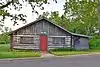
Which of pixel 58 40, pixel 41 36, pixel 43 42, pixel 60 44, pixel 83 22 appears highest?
pixel 83 22

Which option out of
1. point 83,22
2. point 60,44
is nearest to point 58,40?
point 60,44

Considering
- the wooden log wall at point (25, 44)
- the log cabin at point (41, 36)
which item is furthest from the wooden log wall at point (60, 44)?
the wooden log wall at point (25, 44)

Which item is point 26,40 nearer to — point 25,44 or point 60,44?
point 25,44

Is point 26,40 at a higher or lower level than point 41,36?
lower

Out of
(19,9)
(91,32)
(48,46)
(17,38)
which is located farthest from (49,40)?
(91,32)

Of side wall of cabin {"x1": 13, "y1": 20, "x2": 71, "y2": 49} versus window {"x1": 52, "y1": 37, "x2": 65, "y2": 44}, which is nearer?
side wall of cabin {"x1": 13, "y1": 20, "x2": 71, "y2": 49}

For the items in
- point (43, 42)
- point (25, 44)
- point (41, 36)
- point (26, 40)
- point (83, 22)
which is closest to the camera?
point (25, 44)

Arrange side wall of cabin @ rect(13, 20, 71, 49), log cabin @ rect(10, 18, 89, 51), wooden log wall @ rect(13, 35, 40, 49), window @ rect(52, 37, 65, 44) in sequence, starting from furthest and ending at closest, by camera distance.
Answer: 1. window @ rect(52, 37, 65, 44)
2. side wall of cabin @ rect(13, 20, 71, 49)
3. log cabin @ rect(10, 18, 89, 51)
4. wooden log wall @ rect(13, 35, 40, 49)

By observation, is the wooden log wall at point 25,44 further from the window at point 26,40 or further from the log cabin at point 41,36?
the window at point 26,40

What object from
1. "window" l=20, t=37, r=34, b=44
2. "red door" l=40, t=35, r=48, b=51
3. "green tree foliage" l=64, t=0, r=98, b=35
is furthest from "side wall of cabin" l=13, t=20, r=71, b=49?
"green tree foliage" l=64, t=0, r=98, b=35

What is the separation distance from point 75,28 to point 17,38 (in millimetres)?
29379

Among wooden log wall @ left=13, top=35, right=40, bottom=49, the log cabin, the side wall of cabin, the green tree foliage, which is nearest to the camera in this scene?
wooden log wall @ left=13, top=35, right=40, bottom=49

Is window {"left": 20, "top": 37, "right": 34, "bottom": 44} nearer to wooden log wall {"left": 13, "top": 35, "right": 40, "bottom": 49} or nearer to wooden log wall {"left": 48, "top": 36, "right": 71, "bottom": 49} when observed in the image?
wooden log wall {"left": 13, "top": 35, "right": 40, "bottom": 49}

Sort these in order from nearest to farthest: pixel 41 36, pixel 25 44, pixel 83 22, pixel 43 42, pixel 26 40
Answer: pixel 25 44
pixel 43 42
pixel 26 40
pixel 41 36
pixel 83 22
